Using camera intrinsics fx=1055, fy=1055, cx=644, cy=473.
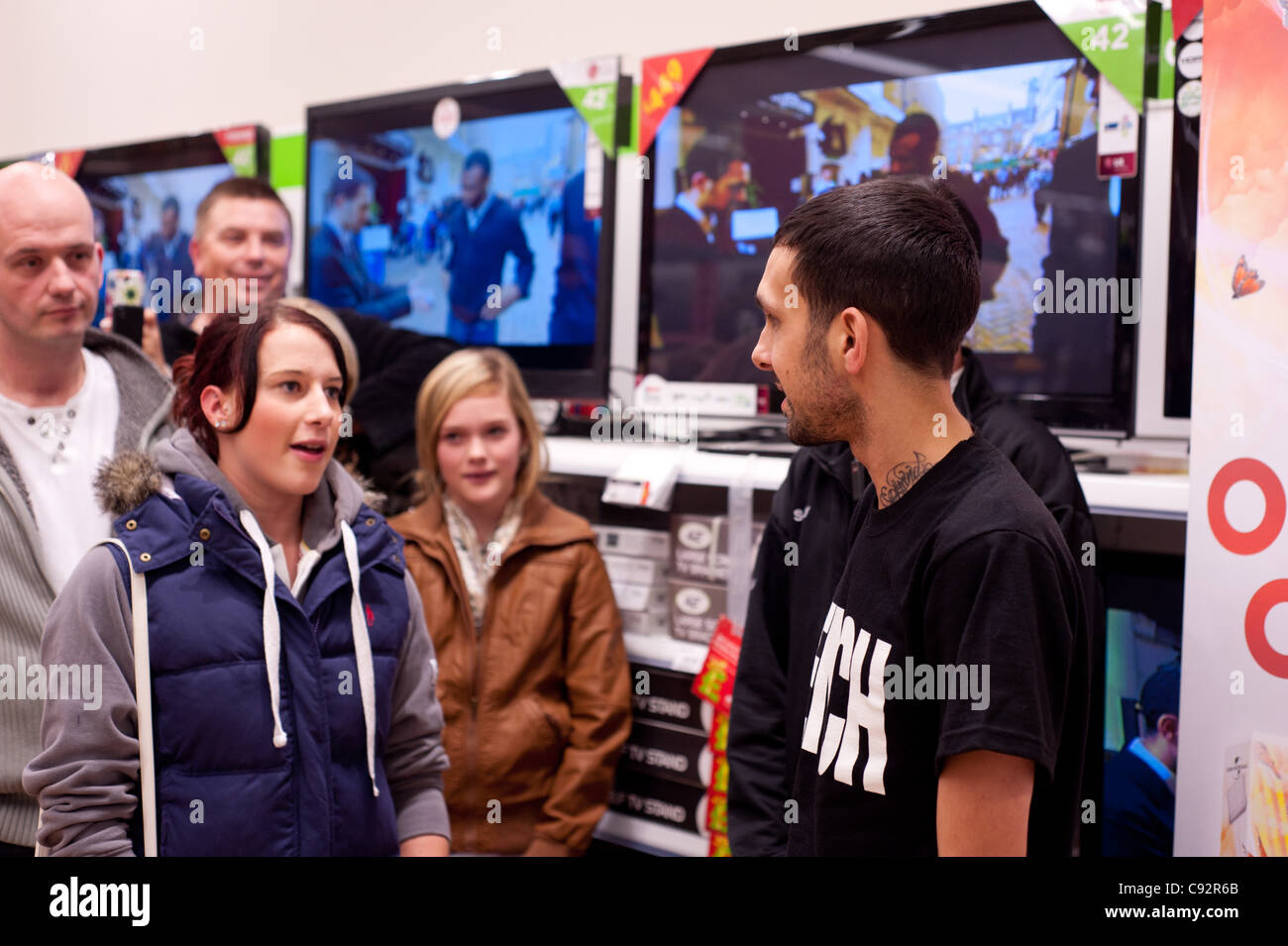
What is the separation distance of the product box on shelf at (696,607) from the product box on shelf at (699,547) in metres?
0.02

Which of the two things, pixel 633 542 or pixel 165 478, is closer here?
pixel 165 478

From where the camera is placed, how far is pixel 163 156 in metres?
3.58

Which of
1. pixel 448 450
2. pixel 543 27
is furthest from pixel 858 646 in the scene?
pixel 543 27

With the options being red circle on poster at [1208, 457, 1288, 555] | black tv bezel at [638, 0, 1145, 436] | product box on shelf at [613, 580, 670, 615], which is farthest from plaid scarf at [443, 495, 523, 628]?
red circle on poster at [1208, 457, 1288, 555]

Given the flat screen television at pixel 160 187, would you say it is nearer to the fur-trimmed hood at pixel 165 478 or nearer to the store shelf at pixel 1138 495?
the fur-trimmed hood at pixel 165 478

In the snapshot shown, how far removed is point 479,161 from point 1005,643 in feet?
7.65

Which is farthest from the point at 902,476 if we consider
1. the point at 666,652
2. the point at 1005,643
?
the point at 666,652

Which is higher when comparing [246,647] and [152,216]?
[152,216]

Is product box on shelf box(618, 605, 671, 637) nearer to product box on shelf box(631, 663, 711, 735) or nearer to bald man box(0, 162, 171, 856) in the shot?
product box on shelf box(631, 663, 711, 735)

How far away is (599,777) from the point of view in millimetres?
2396

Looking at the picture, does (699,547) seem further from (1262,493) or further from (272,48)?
(272,48)
